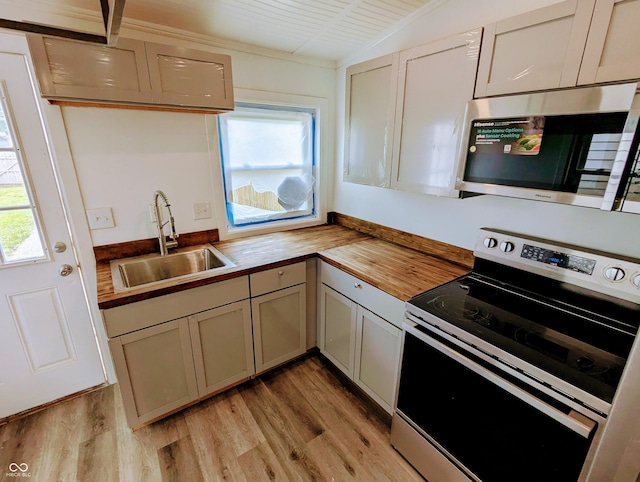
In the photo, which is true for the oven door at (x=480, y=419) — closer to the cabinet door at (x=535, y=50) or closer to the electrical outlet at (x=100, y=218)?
the cabinet door at (x=535, y=50)

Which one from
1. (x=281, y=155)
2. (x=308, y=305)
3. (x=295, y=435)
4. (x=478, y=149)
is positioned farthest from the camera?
(x=281, y=155)

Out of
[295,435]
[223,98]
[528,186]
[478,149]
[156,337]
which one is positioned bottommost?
[295,435]

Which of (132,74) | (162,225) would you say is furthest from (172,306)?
(132,74)

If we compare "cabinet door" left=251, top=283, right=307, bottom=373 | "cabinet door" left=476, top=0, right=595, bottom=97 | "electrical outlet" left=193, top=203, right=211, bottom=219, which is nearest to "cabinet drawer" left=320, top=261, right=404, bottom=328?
"cabinet door" left=251, top=283, right=307, bottom=373

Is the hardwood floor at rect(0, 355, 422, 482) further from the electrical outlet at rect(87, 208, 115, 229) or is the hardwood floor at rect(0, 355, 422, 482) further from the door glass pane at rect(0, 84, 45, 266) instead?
the electrical outlet at rect(87, 208, 115, 229)

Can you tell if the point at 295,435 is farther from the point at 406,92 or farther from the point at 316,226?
the point at 406,92

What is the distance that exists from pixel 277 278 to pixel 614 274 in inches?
63.8

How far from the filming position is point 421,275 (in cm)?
168

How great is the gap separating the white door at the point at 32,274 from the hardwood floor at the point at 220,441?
0.19 meters

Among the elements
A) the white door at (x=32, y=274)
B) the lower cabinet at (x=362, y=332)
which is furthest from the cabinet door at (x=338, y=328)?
the white door at (x=32, y=274)

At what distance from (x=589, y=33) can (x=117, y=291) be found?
216cm

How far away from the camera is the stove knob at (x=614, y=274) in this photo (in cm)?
118

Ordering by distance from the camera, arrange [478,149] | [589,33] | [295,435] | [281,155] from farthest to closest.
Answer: [281,155] < [295,435] < [478,149] < [589,33]

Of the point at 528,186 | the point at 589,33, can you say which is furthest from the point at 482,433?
the point at 589,33
